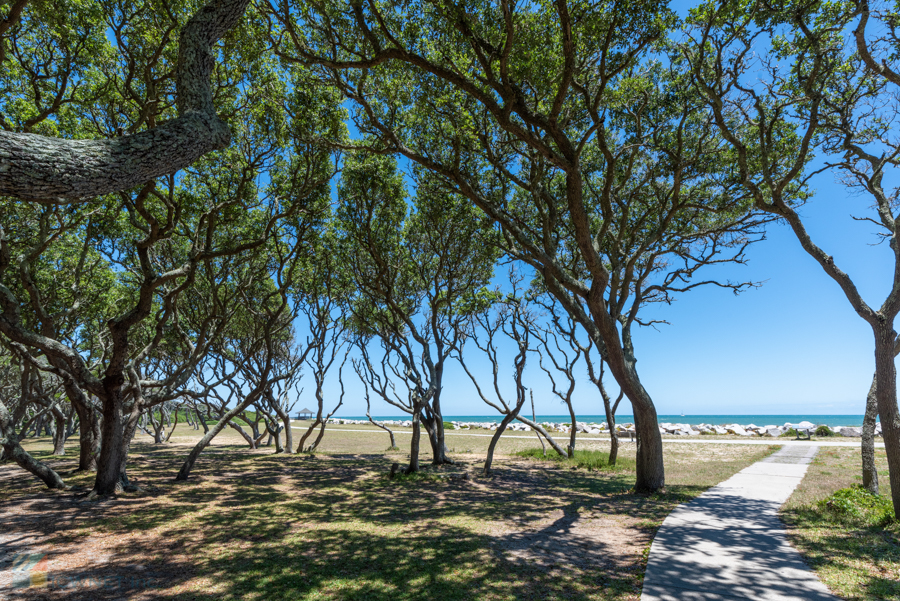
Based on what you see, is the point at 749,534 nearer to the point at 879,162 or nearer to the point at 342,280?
the point at 879,162

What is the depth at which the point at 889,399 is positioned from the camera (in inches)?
264

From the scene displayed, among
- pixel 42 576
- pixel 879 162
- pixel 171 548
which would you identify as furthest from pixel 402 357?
pixel 879 162

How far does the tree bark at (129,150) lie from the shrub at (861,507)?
9.98m

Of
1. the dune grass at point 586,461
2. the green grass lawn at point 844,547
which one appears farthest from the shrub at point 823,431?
the green grass lawn at point 844,547

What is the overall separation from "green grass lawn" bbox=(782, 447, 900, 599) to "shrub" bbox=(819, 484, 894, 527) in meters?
0.05

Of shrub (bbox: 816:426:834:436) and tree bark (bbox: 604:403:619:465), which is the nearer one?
tree bark (bbox: 604:403:619:465)

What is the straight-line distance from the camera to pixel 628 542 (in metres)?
6.06

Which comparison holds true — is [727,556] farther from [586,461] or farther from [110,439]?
[110,439]

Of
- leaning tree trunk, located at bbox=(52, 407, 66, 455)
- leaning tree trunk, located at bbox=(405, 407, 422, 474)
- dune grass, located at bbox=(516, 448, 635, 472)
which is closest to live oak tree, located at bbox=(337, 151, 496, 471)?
leaning tree trunk, located at bbox=(405, 407, 422, 474)

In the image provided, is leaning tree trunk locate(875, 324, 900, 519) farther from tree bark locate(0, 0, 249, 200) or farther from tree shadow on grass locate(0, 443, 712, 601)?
tree bark locate(0, 0, 249, 200)

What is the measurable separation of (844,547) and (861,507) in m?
2.33

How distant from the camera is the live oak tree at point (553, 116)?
7.04 meters

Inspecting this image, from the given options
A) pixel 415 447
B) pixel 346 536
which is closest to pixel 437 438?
pixel 415 447

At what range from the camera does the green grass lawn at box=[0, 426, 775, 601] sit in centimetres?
459
